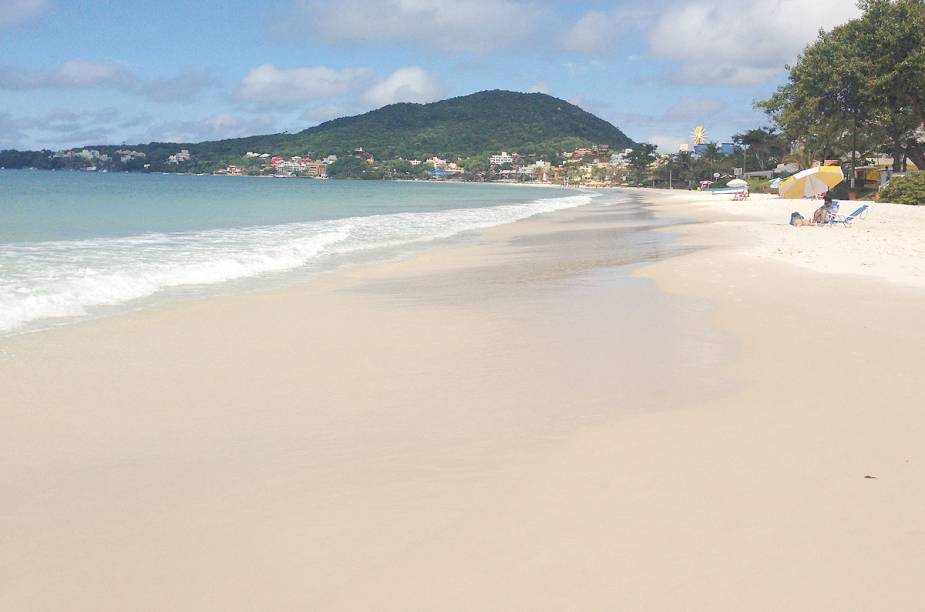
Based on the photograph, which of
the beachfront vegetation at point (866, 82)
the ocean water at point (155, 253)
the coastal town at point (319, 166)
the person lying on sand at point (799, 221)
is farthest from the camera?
the coastal town at point (319, 166)

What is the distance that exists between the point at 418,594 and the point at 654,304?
7224mm

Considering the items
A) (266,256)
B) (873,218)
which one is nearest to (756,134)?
(873,218)

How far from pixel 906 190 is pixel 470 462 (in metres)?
37.8

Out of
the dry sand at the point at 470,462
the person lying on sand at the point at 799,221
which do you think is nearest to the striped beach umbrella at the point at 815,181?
the person lying on sand at the point at 799,221

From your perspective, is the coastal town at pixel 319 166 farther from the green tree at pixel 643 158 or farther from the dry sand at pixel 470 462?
the dry sand at pixel 470 462

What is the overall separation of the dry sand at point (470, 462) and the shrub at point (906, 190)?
30.4 m

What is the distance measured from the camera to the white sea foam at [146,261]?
32.6 ft

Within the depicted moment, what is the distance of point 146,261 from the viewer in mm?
14367

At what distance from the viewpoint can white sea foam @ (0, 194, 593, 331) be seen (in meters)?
9.94

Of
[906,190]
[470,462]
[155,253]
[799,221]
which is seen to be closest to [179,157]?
[906,190]

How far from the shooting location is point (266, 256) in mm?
15695

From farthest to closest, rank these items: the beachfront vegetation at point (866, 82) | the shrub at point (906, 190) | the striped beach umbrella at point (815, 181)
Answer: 1. the beachfront vegetation at point (866, 82)
2. the shrub at point (906, 190)
3. the striped beach umbrella at point (815, 181)

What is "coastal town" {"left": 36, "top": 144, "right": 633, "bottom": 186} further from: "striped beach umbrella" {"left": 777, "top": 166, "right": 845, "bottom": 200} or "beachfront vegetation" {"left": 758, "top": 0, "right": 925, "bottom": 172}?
"striped beach umbrella" {"left": 777, "top": 166, "right": 845, "bottom": 200}

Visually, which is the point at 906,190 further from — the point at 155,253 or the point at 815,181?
the point at 155,253
